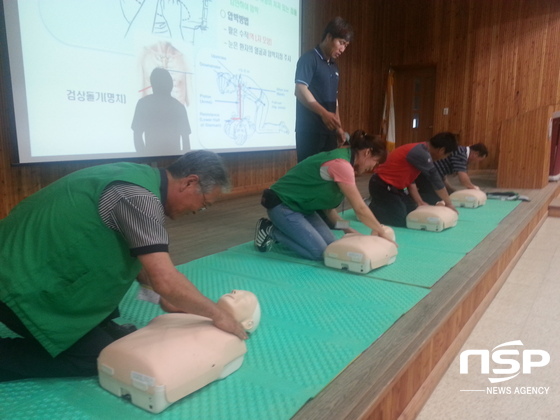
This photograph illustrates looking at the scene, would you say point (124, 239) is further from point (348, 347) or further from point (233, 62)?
point (233, 62)

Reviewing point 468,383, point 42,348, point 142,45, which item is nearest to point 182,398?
point 42,348

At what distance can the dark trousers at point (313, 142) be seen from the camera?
2887mm

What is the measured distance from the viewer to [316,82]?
2.87m

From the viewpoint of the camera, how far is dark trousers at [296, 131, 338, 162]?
Answer: 2.89 metres

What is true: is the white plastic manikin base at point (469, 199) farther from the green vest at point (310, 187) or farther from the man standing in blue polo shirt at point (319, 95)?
the green vest at point (310, 187)

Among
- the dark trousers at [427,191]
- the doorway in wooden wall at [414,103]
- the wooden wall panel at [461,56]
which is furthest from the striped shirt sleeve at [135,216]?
the doorway in wooden wall at [414,103]

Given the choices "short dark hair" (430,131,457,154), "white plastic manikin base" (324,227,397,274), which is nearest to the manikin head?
"white plastic manikin base" (324,227,397,274)

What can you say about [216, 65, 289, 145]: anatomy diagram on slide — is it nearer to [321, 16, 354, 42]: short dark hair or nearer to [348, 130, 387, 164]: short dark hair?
[321, 16, 354, 42]: short dark hair

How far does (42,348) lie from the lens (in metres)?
1.16

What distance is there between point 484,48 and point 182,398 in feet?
24.2

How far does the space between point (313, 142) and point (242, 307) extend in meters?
1.74

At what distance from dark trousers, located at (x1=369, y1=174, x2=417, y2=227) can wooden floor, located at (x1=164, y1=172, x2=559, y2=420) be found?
0.62 m

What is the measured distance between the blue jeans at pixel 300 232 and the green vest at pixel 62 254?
1.34 m

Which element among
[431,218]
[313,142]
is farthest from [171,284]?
[431,218]
